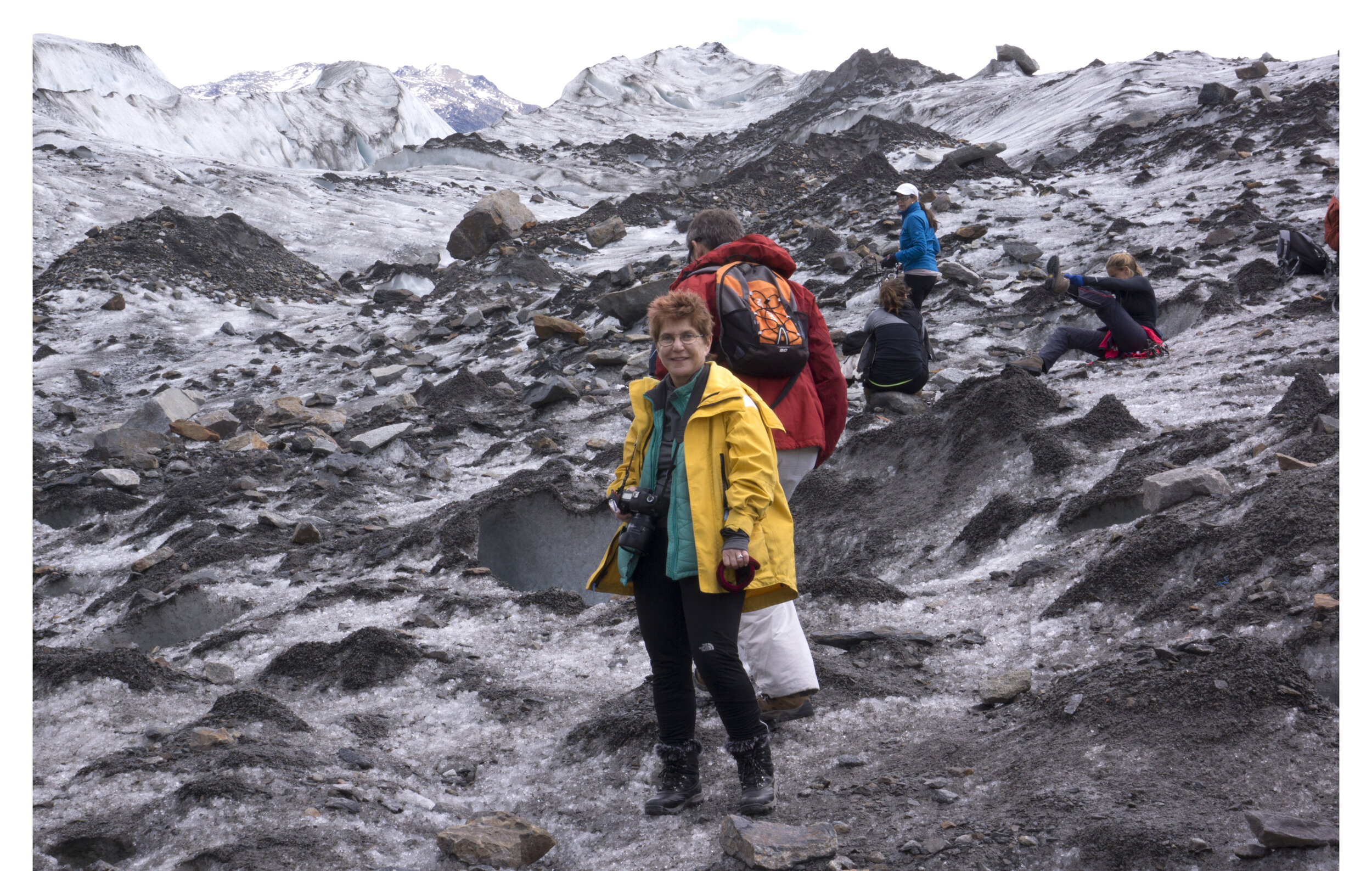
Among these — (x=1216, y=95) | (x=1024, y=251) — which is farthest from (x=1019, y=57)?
(x=1024, y=251)

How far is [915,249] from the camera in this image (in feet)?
24.3

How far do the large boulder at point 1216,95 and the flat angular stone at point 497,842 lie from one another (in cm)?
1623

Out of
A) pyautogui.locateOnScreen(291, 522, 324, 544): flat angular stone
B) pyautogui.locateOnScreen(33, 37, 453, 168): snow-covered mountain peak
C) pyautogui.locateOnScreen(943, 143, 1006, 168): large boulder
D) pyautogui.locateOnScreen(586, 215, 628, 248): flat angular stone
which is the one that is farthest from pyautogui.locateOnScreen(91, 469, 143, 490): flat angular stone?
pyautogui.locateOnScreen(33, 37, 453, 168): snow-covered mountain peak

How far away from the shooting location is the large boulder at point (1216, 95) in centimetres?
1459

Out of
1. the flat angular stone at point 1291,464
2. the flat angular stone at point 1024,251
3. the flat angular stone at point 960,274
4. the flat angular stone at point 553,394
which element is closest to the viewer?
the flat angular stone at point 1291,464

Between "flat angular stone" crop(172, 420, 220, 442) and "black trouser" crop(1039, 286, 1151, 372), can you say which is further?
"flat angular stone" crop(172, 420, 220, 442)

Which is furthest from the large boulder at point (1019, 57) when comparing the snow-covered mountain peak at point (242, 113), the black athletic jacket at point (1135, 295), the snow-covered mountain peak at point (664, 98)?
the black athletic jacket at point (1135, 295)

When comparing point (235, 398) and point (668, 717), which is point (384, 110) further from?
point (668, 717)

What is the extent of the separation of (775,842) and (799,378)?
142cm

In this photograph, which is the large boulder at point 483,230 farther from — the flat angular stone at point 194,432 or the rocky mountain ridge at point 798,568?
the flat angular stone at point 194,432

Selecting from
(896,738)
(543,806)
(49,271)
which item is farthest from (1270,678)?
(49,271)

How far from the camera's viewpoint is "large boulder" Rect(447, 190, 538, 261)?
17.1 metres

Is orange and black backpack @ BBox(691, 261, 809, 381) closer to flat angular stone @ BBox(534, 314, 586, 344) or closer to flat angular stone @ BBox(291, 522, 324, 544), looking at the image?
flat angular stone @ BBox(291, 522, 324, 544)

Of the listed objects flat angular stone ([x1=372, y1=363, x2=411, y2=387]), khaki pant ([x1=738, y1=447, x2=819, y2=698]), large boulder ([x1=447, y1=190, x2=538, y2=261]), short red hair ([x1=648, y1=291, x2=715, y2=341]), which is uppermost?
large boulder ([x1=447, y1=190, x2=538, y2=261])
